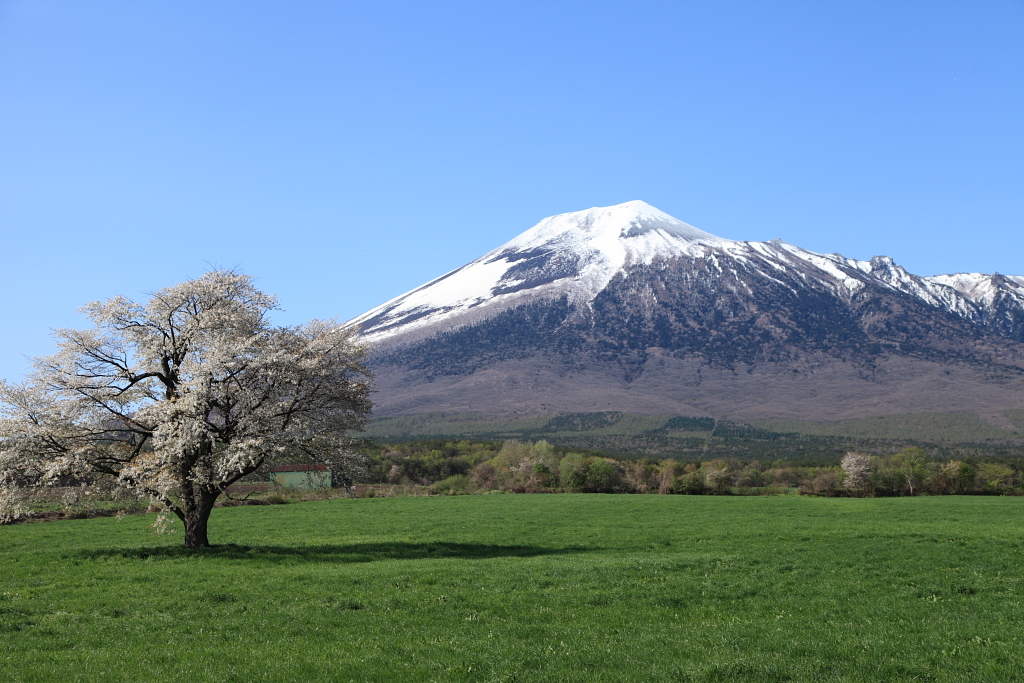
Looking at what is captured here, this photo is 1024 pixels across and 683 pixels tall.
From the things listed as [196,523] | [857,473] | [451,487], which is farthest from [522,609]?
[857,473]

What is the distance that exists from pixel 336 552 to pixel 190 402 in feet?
28.0

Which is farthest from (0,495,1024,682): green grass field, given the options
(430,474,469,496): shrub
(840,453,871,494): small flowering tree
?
(840,453,871,494): small flowering tree

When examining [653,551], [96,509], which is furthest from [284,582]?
[96,509]

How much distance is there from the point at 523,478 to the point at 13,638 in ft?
251

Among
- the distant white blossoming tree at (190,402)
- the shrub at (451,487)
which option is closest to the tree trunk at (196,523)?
the distant white blossoming tree at (190,402)

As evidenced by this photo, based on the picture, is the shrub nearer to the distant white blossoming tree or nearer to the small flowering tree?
the small flowering tree

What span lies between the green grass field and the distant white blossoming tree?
3245 mm

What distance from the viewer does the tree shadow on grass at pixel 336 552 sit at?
28.8 metres

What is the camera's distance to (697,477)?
88438mm

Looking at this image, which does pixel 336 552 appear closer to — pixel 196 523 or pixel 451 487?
pixel 196 523

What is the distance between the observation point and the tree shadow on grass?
28.8 m

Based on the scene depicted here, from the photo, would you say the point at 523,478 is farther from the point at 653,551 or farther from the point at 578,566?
the point at 578,566

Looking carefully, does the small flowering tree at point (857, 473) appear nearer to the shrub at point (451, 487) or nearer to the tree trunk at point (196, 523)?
the shrub at point (451, 487)

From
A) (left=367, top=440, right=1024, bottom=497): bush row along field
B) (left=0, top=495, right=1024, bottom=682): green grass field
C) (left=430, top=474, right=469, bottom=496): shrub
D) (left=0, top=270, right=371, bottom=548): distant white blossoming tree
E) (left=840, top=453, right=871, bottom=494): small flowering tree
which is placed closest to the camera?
(left=0, top=495, right=1024, bottom=682): green grass field
